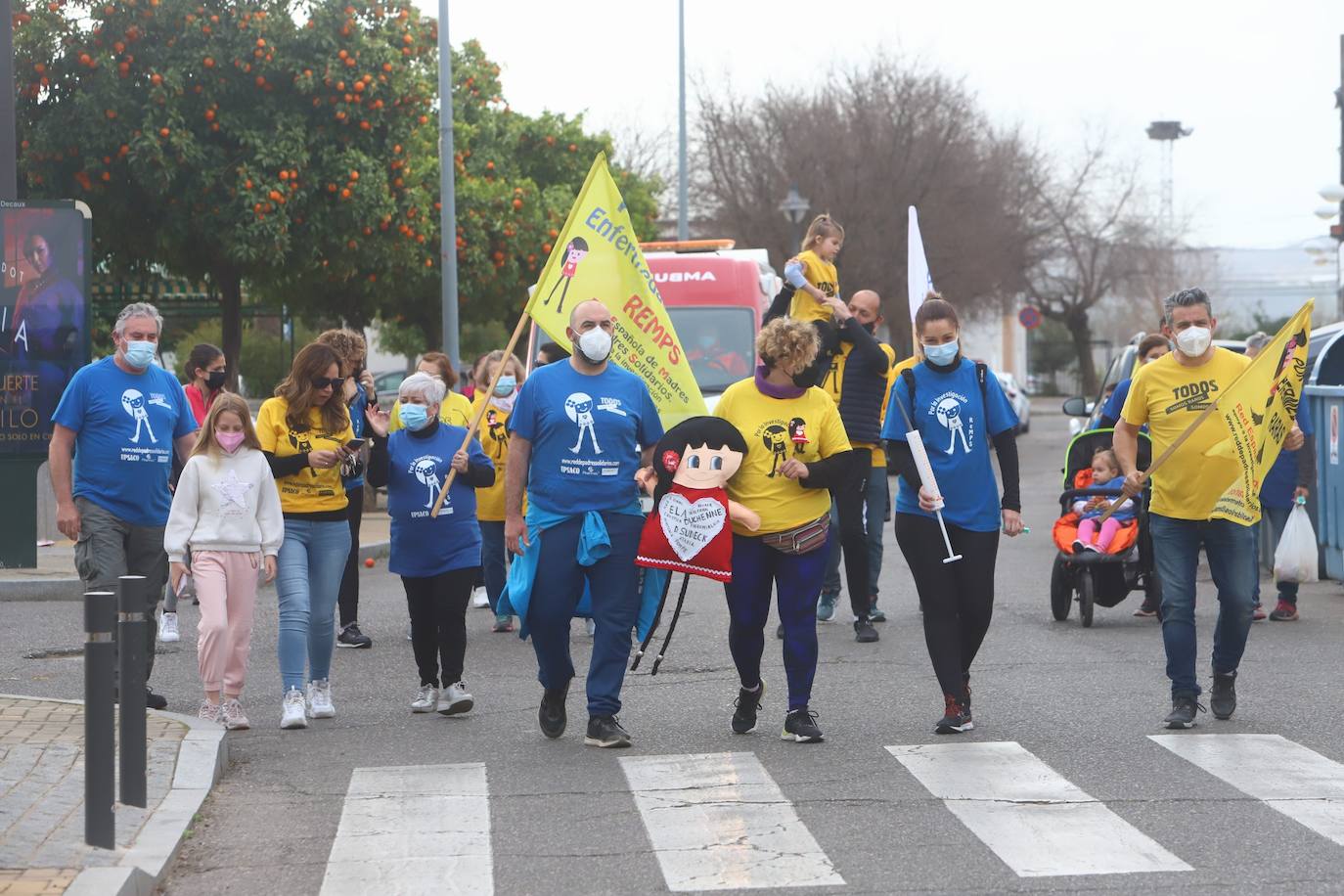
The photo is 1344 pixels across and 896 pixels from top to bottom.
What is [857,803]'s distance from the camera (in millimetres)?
6832

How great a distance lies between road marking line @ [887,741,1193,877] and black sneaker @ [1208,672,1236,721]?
3.62 ft

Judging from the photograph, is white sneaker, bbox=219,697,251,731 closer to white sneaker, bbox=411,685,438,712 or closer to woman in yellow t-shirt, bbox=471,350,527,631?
white sneaker, bbox=411,685,438,712

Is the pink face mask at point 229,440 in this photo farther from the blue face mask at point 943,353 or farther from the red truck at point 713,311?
the red truck at point 713,311

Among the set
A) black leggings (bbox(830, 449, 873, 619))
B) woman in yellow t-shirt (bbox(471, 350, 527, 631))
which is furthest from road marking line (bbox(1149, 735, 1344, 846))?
woman in yellow t-shirt (bbox(471, 350, 527, 631))

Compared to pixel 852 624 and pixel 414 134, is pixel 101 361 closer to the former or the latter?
pixel 852 624

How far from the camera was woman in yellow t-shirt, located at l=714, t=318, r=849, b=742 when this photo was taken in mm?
7984

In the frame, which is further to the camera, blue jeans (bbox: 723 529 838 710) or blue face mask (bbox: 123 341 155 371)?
blue face mask (bbox: 123 341 155 371)

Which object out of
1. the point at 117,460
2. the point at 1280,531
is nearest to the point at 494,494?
the point at 117,460

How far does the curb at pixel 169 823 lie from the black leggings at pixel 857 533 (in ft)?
13.1

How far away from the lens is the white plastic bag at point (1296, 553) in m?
12.0

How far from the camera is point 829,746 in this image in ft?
26.2

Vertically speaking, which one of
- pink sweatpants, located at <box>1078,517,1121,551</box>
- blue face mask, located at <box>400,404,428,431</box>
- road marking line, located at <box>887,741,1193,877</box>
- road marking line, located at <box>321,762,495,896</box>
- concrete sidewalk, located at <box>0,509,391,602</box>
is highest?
blue face mask, located at <box>400,404,428,431</box>

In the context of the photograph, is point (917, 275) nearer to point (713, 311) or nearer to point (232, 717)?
point (232, 717)

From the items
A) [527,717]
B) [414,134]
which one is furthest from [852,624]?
[414,134]
